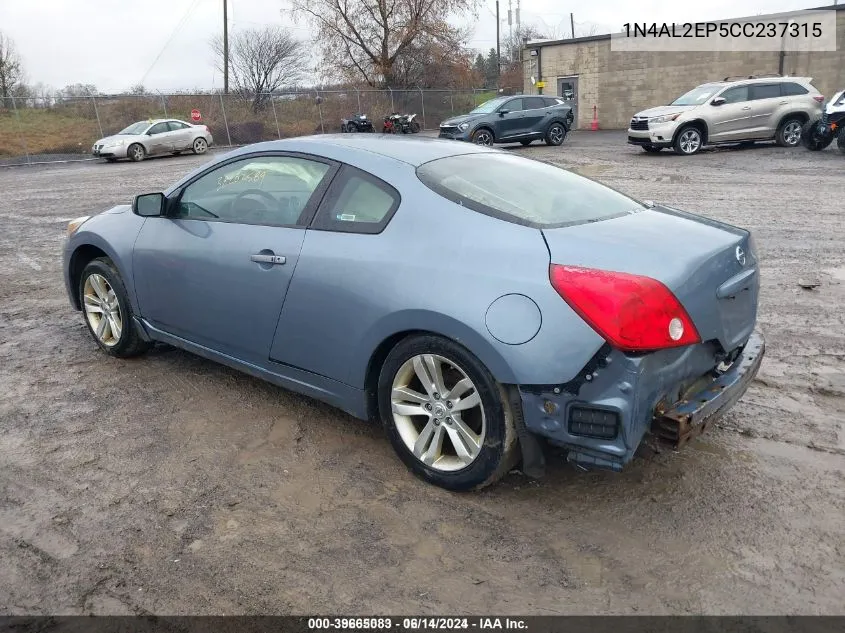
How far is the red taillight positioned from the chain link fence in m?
27.2

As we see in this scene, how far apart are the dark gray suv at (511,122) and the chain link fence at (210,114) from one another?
11.7 m

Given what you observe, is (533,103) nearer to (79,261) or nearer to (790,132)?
(790,132)

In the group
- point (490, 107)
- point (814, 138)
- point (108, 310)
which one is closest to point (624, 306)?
point (108, 310)

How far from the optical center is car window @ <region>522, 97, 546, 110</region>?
74.7 feet

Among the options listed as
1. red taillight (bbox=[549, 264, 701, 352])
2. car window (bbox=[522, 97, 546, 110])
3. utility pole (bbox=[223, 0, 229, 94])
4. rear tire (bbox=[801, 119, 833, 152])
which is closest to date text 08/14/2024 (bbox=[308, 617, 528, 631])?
red taillight (bbox=[549, 264, 701, 352])

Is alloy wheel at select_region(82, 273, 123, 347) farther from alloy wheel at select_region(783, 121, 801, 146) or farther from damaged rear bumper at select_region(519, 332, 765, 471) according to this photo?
alloy wheel at select_region(783, 121, 801, 146)

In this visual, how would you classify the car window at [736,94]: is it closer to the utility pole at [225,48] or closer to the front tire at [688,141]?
the front tire at [688,141]

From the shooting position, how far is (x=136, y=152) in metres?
24.0

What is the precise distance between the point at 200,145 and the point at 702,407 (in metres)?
25.7

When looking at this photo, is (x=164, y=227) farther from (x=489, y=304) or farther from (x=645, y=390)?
(x=645, y=390)

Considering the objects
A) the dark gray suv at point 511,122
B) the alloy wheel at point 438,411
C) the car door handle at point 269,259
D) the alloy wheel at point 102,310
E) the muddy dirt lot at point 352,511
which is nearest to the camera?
the muddy dirt lot at point 352,511

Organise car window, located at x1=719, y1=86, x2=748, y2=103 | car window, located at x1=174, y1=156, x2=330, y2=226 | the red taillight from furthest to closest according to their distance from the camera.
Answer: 1. car window, located at x1=719, y1=86, x2=748, y2=103
2. car window, located at x1=174, y1=156, x2=330, y2=226
3. the red taillight

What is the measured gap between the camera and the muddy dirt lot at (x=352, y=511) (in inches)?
101

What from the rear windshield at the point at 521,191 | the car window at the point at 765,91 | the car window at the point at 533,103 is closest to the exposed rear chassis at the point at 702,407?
the rear windshield at the point at 521,191
